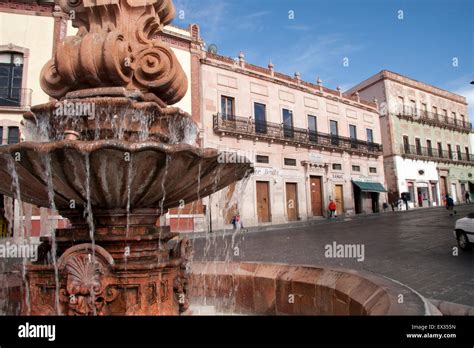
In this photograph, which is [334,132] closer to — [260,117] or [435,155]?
[260,117]

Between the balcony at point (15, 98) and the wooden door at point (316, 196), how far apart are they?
1897 centimetres

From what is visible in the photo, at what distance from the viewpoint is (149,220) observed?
290cm

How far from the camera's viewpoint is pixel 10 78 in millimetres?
16156

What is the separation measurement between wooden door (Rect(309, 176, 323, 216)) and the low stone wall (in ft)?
71.8

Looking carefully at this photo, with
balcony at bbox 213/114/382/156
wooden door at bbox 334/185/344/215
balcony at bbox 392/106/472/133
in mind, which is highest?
balcony at bbox 392/106/472/133

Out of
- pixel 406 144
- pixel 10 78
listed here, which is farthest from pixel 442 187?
pixel 10 78

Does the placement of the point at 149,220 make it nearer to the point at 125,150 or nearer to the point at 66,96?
the point at 125,150

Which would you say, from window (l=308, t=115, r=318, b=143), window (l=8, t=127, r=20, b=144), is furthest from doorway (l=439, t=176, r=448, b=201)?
window (l=8, t=127, r=20, b=144)

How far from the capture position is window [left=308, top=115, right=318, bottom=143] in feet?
85.2

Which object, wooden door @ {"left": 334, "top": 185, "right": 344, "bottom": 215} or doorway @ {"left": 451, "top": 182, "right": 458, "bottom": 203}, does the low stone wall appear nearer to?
wooden door @ {"left": 334, "top": 185, "right": 344, "bottom": 215}

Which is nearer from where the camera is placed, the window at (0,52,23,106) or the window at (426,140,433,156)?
the window at (0,52,23,106)

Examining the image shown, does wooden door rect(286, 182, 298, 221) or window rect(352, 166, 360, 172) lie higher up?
window rect(352, 166, 360, 172)

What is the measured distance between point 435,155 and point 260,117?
24.5 metres

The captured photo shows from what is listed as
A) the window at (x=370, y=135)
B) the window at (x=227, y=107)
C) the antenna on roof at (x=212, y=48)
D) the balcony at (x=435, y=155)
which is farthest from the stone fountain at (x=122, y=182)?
the balcony at (x=435, y=155)
